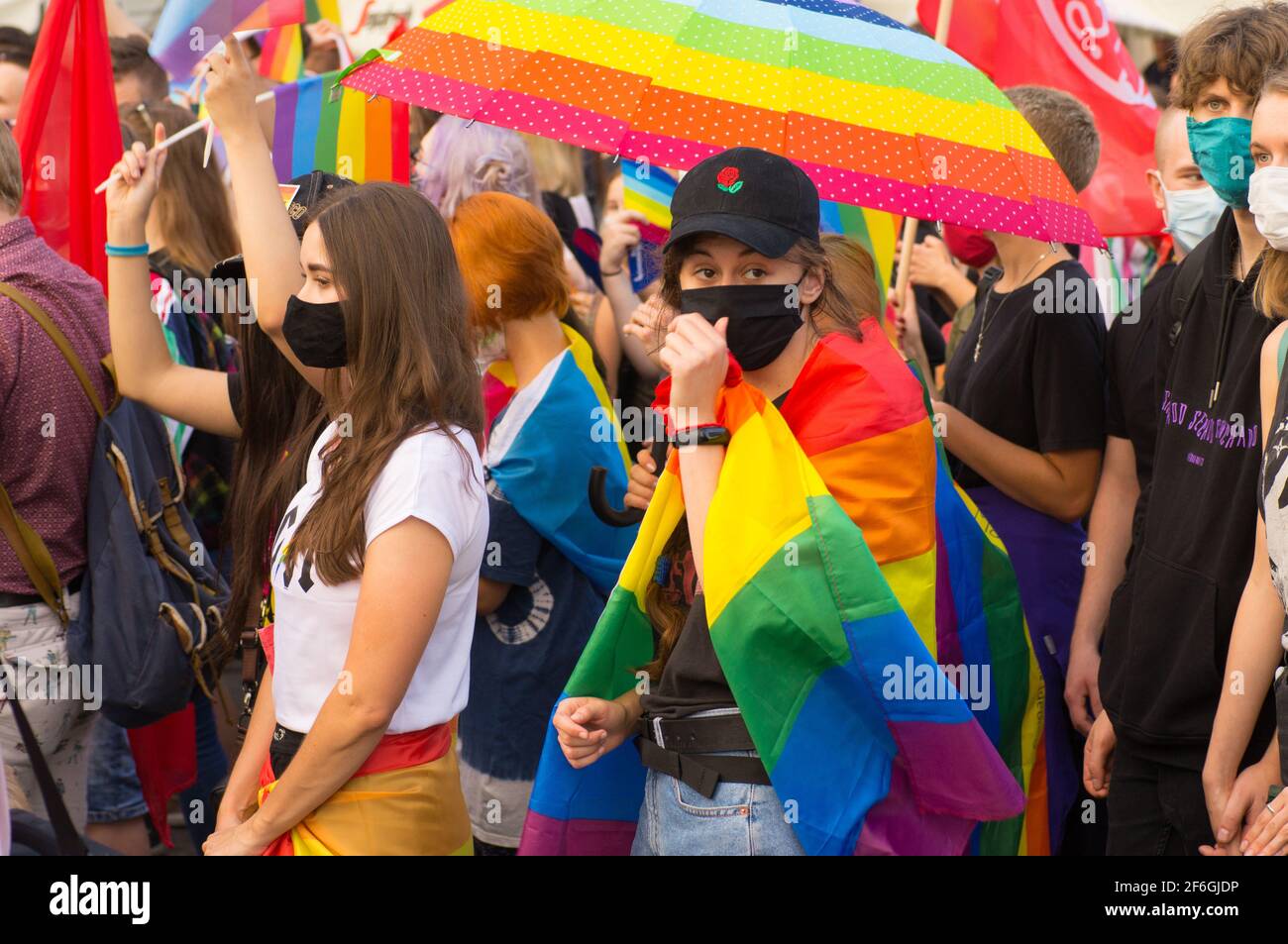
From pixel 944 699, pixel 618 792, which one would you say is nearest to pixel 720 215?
pixel 944 699

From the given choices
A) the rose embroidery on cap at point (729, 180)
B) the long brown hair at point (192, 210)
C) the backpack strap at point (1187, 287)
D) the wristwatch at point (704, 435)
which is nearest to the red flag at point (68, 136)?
the long brown hair at point (192, 210)

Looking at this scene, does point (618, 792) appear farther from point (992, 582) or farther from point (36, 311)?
point (36, 311)

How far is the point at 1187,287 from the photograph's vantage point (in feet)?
11.2

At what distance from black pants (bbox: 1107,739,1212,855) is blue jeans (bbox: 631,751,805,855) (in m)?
1.07

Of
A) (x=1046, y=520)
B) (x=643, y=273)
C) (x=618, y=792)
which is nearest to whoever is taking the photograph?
(x=618, y=792)

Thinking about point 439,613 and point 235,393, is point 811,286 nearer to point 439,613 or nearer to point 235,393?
point 439,613

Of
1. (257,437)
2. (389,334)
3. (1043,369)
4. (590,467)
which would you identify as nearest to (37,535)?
(257,437)

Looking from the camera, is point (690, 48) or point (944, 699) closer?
point (944, 699)

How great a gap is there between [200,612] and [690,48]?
1.88 m

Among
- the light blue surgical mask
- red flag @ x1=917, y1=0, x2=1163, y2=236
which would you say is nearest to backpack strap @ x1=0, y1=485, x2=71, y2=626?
the light blue surgical mask

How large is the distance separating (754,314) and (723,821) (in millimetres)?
916

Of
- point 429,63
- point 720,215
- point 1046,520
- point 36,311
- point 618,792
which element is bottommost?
point 618,792

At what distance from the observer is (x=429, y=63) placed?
3.47m

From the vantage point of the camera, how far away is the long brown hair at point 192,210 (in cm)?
477
